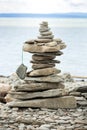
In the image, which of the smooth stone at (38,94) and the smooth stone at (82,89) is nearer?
the smooth stone at (38,94)

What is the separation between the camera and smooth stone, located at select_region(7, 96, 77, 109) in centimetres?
1352

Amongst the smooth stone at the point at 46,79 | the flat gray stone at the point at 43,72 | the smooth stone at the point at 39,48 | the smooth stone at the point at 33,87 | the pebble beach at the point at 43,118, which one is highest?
the smooth stone at the point at 39,48

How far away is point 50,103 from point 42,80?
0.55 meters

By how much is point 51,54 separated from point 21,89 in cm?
104

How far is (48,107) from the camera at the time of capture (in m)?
13.6

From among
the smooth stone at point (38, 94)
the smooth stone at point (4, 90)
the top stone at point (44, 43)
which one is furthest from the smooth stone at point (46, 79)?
the smooth stone at point (4, 90)

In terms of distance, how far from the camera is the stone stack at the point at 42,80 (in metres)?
13.5

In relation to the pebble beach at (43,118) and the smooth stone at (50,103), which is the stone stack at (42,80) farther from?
the pebble beach at (43,118)

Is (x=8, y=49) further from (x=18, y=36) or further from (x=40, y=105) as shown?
(x=40, y=105)

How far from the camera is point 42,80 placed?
44.4 feet

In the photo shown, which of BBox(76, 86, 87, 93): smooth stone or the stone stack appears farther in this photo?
BBox(76, 86, 87, 93): smooth stone

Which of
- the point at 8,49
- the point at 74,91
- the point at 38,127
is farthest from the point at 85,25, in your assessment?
the point at 38,127

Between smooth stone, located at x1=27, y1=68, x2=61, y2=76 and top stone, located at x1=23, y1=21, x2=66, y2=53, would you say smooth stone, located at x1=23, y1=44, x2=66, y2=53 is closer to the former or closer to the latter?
top stone, located at x1=23, y1=21, x2=66, y2=53

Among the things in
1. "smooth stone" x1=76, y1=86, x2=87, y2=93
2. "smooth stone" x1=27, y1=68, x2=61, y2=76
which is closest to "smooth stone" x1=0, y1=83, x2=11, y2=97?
"smooth stone" x1=76, y1=86, x2=87, y2=93
